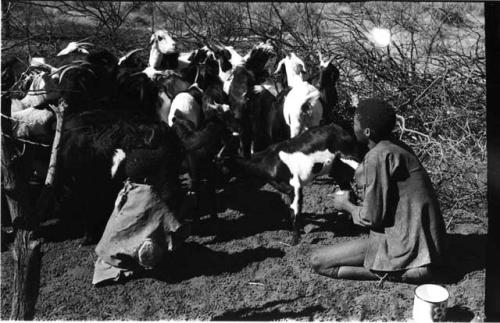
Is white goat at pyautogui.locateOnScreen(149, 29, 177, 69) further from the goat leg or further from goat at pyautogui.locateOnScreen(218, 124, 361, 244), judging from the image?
the goat leg

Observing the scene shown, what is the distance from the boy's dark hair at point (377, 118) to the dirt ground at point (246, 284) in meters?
1.21

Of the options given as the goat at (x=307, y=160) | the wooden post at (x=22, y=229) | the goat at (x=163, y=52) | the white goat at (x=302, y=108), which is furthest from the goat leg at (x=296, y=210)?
the goat at (x=163, y=52)

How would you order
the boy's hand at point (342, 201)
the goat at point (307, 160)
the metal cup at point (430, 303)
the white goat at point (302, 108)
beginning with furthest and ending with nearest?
the white goat at point (302, 108) → the goat at point (307, 160) → the boy's hand at point (342, 201) → the metal cup at point (430, 303)

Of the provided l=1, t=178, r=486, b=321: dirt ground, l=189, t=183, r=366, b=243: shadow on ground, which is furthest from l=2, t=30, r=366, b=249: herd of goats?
l=1, t=178, r=486, b=321: dirt ground

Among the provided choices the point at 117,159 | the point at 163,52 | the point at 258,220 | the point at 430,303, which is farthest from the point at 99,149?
the point at 430,303

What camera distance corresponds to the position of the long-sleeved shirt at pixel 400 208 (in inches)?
176

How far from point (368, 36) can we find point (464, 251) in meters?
3.91

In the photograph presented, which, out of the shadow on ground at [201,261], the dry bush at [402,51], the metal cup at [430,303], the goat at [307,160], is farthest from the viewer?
the dry bush at [402,51]

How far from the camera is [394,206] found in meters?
4.60

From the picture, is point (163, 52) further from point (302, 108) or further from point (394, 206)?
point (394, 206)

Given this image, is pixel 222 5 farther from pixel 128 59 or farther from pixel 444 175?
pixel 444 175

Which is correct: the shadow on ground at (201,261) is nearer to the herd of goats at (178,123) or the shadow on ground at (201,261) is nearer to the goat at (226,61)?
the herd of goats at (178,123)

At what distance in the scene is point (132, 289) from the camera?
16.8ft

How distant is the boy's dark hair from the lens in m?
4.53
